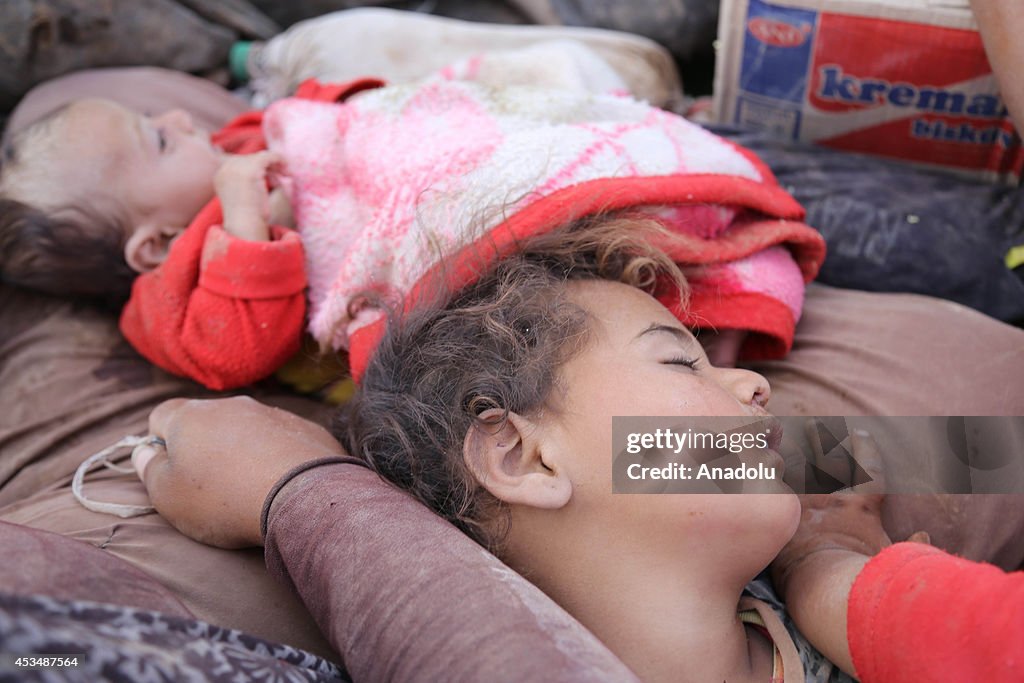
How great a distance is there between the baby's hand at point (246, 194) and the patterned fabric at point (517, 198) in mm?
89

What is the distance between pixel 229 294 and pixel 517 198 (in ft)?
1.61

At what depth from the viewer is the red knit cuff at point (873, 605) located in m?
0.81

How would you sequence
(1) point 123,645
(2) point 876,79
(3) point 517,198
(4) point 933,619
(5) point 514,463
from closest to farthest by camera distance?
1. (1) point 123,645
2. (4) point 933,619
3. (5) point 514,463
4. (3) point 517,198
5. (2) point 876,79

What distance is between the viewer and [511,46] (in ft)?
6.25

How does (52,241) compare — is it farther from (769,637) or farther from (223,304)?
(769,637)

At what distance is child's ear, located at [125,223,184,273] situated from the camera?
142 centimetres

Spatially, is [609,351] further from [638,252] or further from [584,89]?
[584,89]

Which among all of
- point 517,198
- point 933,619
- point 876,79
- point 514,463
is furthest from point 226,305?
point 876,79

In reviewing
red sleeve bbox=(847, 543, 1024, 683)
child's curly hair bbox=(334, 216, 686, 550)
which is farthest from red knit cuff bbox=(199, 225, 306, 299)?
red sleeve bbox=(847, 543, 1024, 683)

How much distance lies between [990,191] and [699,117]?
0.61m

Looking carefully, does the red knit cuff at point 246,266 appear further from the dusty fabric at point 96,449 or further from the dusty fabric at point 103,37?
the dusty fabric at point 103,37

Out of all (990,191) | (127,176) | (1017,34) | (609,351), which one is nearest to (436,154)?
(609,351)

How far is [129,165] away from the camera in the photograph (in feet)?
4.68

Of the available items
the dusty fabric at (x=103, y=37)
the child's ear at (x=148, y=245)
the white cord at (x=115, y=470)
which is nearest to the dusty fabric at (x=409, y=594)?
the white cord at (x=115, y=470)
